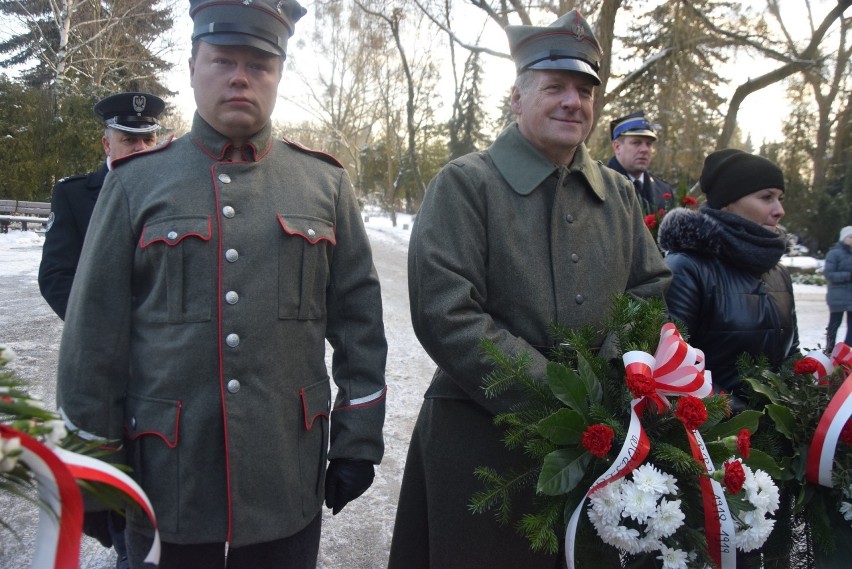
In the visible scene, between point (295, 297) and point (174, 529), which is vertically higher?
point (295, 297)

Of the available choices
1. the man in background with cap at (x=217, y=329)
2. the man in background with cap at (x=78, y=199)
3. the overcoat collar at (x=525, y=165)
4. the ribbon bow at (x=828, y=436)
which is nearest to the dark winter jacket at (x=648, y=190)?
the overcoat collar at (x=525, y=165)

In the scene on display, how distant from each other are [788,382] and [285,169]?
1.73 metres

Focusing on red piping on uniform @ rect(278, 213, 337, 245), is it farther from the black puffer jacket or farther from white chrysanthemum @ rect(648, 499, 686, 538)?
the black puffer jacket

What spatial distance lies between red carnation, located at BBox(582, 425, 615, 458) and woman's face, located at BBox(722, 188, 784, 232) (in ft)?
4.64

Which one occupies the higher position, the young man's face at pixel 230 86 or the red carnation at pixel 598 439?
the young man's face at pixel 230 86

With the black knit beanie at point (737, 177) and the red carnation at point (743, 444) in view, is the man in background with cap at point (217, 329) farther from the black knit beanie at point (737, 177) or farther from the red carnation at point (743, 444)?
the black knit beanie at point (737, 177)

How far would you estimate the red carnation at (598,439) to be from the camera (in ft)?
4.85

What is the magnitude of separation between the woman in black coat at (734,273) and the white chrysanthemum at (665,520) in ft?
3.22

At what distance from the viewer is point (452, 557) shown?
2.08m

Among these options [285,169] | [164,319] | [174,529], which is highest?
[285,169]

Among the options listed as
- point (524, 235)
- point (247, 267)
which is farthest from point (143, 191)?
point (524, 235)

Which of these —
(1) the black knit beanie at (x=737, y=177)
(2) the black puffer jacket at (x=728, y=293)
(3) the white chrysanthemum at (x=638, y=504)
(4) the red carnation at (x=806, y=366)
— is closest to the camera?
(3) the white chrysanthemum at (x=638, y=504)

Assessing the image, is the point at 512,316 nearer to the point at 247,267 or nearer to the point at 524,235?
the point at 524,235

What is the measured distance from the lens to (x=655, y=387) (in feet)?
5.19
